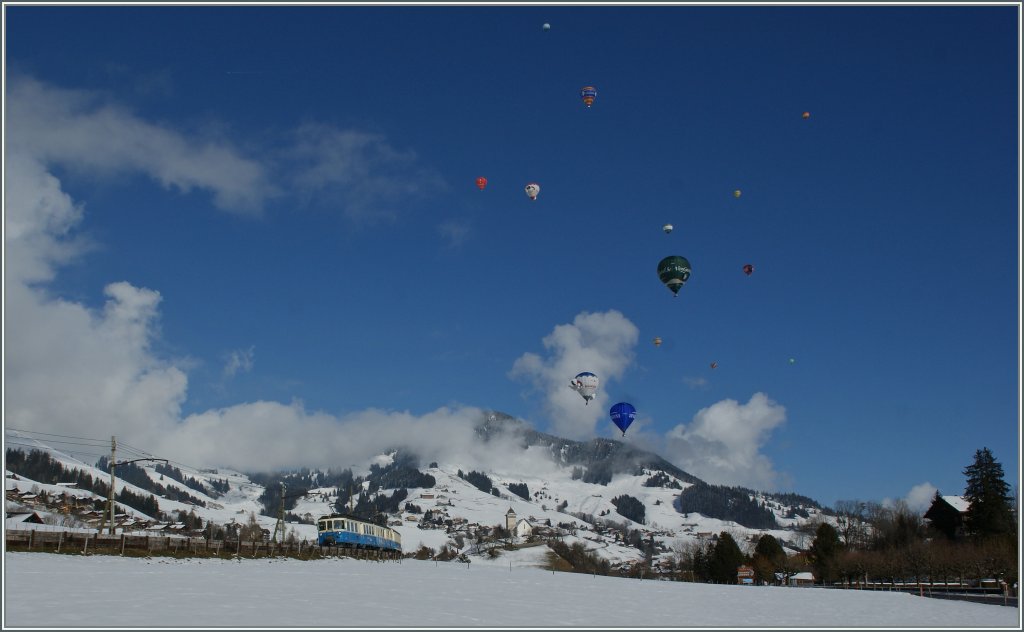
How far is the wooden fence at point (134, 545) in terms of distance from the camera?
1558 inches

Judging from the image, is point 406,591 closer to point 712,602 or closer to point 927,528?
point 712,602

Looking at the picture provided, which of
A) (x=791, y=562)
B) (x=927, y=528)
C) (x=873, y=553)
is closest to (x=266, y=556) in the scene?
(x=873, y=553)

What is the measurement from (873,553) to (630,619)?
83948 mm

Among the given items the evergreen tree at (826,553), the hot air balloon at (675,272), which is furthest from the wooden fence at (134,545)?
the evergreen tree at (826,553)

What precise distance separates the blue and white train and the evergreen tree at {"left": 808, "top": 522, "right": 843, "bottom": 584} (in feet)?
202

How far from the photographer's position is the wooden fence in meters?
39.6

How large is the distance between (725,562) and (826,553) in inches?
641

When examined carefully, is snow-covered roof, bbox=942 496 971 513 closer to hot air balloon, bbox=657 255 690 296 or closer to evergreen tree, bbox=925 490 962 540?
evergreen tree, bbox=925 490 962 540

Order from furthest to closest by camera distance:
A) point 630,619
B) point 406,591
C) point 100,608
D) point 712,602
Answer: point 712,602 < point 406,591 < point 630,619 < point 100,608

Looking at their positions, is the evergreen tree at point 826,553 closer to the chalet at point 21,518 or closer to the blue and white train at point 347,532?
the blue and white train at point 347,532

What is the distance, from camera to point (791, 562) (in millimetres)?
140875

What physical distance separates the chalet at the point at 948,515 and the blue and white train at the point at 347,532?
71.8 m

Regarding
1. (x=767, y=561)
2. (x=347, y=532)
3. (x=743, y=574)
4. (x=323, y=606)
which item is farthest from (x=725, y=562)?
(x=323, y=606)

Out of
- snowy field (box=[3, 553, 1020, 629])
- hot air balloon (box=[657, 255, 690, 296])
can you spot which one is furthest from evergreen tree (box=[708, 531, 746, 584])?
snowy field (box=[3, 553, 1020, 629])
